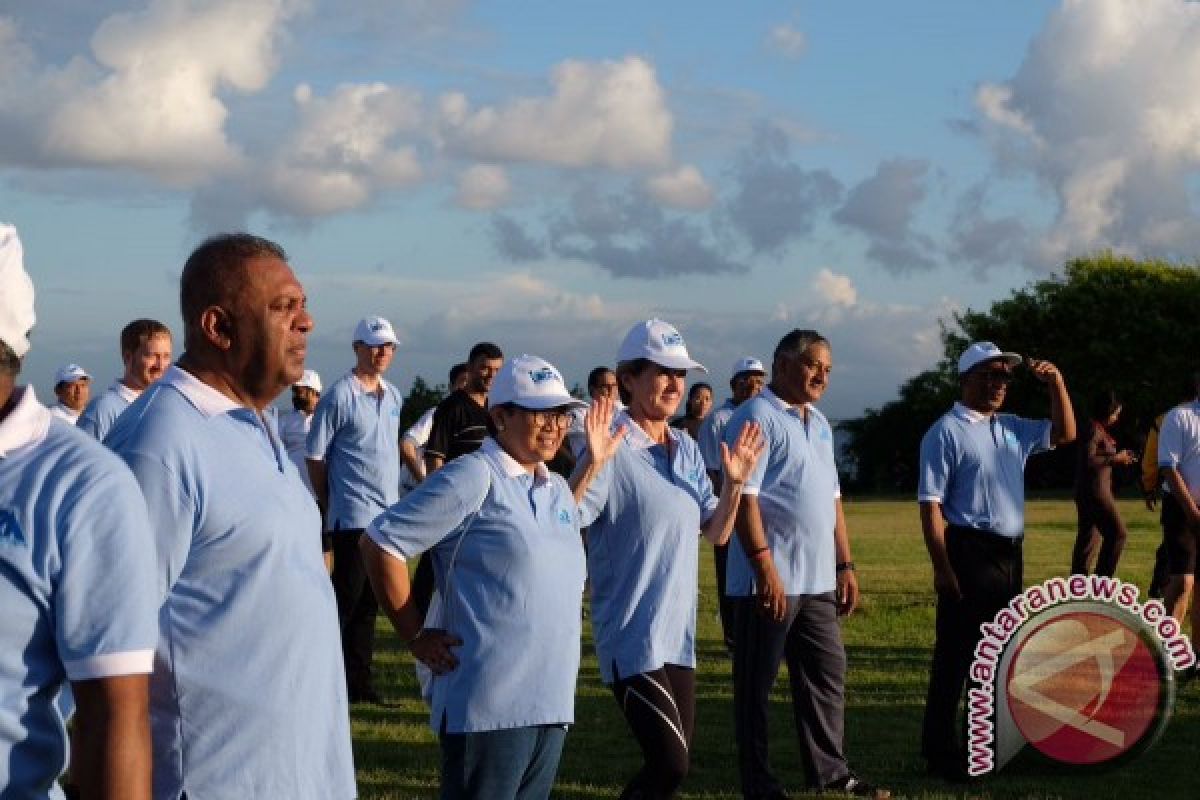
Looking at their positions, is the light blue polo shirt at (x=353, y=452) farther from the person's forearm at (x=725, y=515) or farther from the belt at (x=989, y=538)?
the person's forearm at (x=725, y=515)

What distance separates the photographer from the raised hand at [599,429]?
6602 mm

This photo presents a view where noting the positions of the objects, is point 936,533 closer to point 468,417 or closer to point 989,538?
point 989,538

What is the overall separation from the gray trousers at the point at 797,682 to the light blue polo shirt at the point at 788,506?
103 millimetres

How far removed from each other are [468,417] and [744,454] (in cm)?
458

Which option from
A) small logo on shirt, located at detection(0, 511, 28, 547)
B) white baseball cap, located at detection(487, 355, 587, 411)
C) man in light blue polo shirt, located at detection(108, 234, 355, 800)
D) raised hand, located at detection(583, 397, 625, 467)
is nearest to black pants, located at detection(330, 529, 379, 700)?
raised hand, located at detection(583, 397, 625, 467)

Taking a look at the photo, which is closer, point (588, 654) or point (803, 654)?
point (803, 654)

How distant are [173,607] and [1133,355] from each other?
5681cm

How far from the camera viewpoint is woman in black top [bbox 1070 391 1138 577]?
634 inches

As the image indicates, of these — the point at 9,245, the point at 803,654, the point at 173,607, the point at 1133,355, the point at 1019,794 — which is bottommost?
the point at 1019,794

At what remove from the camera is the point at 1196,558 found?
12297 mm

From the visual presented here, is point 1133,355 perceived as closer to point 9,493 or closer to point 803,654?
point 803,654

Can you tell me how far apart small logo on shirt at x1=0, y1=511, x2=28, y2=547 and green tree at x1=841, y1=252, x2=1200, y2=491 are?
177ft

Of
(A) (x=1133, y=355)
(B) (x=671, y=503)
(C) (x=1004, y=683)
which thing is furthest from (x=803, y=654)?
(A) (x=1133, y=355)

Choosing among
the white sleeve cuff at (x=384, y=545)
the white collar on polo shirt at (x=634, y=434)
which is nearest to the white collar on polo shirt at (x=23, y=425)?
the white sleeve cuff at (x=384, y=545)
